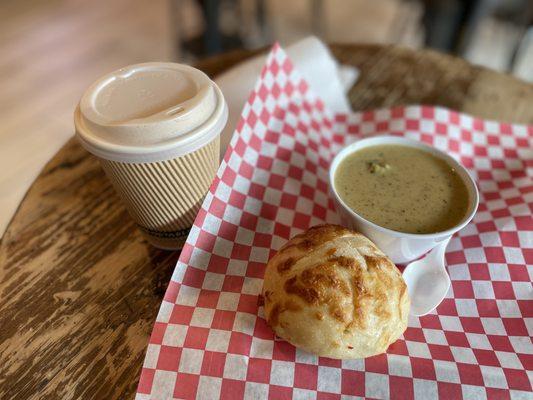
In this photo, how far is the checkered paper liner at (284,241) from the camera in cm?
102

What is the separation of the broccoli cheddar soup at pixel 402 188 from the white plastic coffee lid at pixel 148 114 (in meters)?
0.49

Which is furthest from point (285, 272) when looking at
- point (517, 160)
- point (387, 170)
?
point (517, 160)

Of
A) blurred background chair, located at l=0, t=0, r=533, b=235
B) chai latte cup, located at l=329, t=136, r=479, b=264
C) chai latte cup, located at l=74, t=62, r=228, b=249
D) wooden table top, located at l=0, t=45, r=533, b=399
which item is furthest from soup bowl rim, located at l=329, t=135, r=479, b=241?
blurred background chair, located at l=0, t=0, r=533, b=235

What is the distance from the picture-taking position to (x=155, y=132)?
3.37 ft

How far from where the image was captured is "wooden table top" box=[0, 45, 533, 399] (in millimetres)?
1095

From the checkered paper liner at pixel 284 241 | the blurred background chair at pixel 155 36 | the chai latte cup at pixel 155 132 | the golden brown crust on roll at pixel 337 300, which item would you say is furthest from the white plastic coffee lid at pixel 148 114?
the blurred background chair at pixel 155 36

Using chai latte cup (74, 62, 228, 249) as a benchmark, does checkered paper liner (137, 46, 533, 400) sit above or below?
below

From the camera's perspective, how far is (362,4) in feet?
18.9

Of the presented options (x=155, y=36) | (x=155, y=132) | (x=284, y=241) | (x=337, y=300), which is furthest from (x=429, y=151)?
(x=155, y=36)

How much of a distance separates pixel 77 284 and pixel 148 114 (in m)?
0.61

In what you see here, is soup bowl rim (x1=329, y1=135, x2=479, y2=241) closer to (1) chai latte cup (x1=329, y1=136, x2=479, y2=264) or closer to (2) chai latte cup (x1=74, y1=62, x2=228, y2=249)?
(1) chai latte cup (x1=329, y1=136, x2=479, y2=264)

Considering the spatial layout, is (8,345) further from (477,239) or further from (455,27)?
(455,27)

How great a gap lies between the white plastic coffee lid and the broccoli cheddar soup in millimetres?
489

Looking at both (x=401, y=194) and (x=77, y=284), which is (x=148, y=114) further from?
(x=401, y=194)
